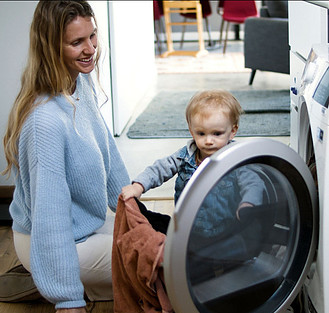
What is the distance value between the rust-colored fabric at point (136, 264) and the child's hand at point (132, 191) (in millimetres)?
14

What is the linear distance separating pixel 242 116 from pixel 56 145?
107 inches

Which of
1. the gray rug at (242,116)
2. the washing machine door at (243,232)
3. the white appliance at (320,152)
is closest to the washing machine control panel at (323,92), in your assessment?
the white appliance at (320,152)

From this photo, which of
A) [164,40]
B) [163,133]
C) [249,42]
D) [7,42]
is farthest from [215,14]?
[7,42]

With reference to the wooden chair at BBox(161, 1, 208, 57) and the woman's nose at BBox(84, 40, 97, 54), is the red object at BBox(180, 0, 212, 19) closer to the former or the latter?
the wooden chair at BBox(161, 1, 208, 57)

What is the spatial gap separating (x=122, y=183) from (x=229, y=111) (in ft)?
1.79

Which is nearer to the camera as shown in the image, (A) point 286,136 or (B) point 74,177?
(B) point 74,177

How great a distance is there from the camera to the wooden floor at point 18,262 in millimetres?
1969

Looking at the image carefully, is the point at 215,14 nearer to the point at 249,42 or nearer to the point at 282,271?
the point at 249,42

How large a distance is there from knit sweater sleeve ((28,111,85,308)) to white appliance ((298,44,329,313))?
0.60 metres

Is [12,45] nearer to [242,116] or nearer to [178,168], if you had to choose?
[178,168]

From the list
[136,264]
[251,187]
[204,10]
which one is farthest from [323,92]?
[204,10]

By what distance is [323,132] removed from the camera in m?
1.45

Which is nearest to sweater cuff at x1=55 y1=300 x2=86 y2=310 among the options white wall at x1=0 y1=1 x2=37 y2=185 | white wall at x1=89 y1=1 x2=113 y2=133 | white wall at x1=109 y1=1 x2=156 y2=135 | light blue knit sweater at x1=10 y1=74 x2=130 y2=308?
light blue knit sweater at x1=10 y1=74 x2=130 y2=308

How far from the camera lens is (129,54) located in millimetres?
4254
